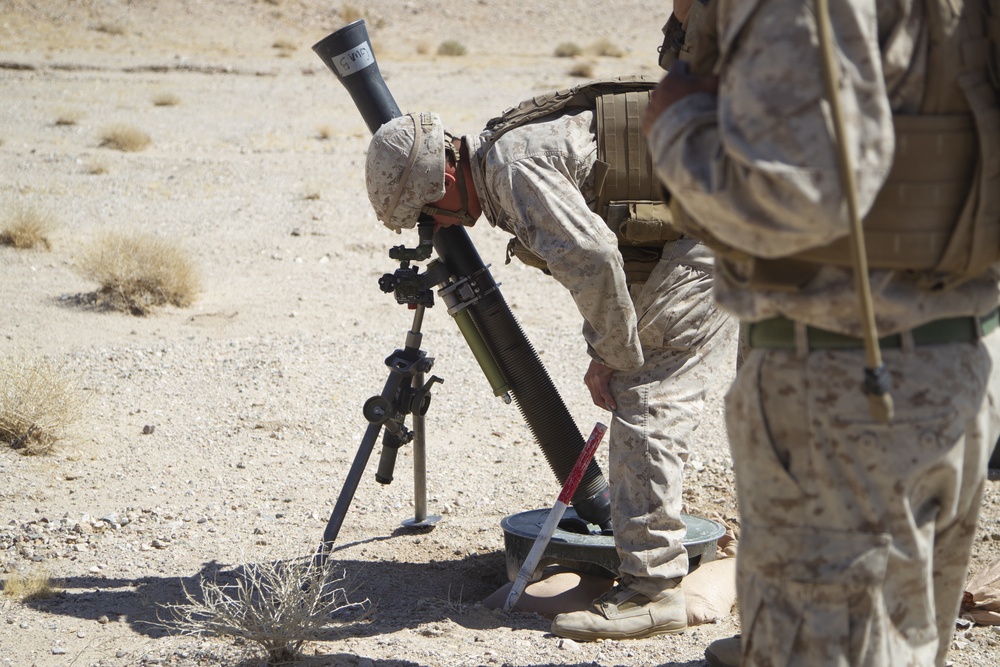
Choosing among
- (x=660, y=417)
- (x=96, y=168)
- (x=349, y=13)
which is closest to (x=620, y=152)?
(x=660, y=417)

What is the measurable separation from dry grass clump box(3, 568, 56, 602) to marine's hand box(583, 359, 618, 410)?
188 cm

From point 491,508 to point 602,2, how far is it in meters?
33.4

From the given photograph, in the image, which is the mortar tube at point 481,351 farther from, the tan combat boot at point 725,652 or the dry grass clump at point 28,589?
the dry grass clump at point 28,589

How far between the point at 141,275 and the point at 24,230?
1.73 meters

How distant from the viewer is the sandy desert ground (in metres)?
3.41

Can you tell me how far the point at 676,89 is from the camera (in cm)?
182

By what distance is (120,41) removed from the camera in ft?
81.7

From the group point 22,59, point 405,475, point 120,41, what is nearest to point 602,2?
point 120,41

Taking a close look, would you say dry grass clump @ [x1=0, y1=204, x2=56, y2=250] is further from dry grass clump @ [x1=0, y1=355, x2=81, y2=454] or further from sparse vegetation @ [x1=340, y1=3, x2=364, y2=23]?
sparse vegetation @ [x1=340, y1=3, x2=364, y2=23]

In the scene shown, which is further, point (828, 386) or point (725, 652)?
point (725, 652)

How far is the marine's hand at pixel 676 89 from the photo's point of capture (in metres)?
1.82

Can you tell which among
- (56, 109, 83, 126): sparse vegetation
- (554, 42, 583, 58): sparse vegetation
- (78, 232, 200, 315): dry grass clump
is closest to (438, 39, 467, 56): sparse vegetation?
(554, 42, 583, 58): sparse vegetation

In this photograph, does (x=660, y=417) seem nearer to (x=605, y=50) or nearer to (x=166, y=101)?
(x=166, y=101)

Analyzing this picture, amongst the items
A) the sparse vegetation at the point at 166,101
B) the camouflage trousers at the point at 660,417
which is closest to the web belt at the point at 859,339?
the camouflage trousers at the point at 660,417
